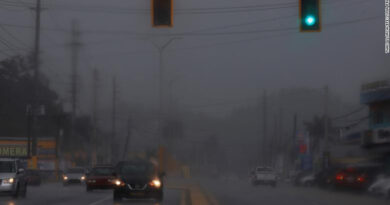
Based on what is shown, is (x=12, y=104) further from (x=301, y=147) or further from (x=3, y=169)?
(x=3, y=169)

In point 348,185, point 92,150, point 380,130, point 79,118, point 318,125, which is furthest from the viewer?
point 79,118

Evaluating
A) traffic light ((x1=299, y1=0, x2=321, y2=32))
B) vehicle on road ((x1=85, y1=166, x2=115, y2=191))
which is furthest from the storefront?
traffic light ((x1=299, y1=0, x2=321, y2=32))

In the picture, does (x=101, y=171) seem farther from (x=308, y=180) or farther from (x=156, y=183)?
(x=308, y=180)

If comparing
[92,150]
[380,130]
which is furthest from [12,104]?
[380,130]

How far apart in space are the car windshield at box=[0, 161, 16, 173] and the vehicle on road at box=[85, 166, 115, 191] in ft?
27.6

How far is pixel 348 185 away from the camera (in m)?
39.8

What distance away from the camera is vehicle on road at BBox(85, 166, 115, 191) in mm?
38781

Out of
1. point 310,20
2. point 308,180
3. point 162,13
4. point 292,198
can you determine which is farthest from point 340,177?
point 162,13

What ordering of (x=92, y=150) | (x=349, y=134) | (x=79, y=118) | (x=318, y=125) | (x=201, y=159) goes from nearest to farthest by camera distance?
(x=349, y=134)
(x=92, y=150)
(x=318, y=125)
(x=79, y=118)
(x=201, y=159)

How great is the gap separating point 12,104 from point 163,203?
81.6 m

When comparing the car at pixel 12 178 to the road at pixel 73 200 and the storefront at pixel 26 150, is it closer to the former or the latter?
the road at pixel 73 200

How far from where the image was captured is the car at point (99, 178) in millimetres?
38781

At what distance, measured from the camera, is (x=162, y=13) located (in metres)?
17.1

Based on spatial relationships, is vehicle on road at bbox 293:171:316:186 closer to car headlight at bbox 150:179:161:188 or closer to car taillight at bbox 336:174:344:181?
car taillight at bbox 336:174:344:181
